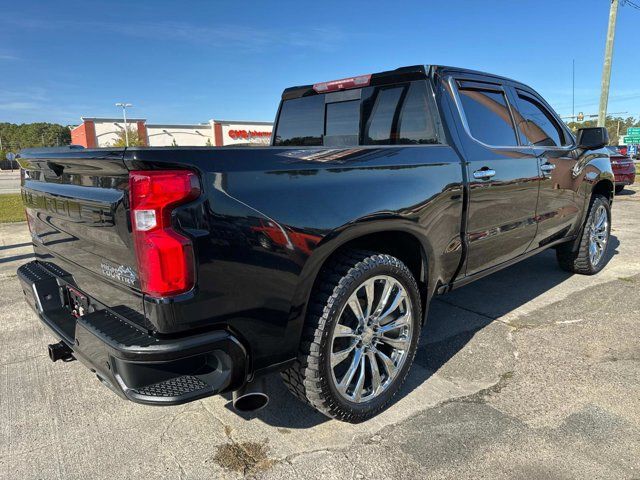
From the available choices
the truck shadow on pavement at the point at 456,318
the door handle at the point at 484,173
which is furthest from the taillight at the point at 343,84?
the truck shadow on pavement at the point at 456,318

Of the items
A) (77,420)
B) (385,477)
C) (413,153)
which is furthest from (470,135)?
(77,420)

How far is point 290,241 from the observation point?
6.83 ft

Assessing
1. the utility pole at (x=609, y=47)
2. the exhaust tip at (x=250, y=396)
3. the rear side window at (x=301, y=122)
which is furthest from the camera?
the utility pole at (x=609, y=47)

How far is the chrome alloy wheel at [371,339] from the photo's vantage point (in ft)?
8.08

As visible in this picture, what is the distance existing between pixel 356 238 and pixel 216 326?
912 mm

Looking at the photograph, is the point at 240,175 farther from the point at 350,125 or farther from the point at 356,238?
the point at 350,125

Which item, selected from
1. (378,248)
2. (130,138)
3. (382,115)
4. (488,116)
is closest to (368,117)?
(382,115)

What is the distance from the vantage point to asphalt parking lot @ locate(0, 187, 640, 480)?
2.23 metres

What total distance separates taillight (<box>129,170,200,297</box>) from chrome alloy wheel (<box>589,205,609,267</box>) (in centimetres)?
471

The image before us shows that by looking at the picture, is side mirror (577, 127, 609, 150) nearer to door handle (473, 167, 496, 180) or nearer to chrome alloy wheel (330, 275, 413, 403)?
door handle (473, 167, 496, 180)

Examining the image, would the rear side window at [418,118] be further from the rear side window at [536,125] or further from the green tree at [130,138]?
the green tree at [130,138]

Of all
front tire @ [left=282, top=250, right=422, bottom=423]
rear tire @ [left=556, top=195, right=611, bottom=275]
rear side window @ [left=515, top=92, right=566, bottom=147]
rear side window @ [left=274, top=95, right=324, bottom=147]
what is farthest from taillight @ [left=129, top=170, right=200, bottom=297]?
rear tire @ [left=556, top=195, right=611, bottom=275]

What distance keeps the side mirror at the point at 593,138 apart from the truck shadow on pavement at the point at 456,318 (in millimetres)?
1456

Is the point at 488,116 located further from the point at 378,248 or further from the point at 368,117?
the point at 378,248
